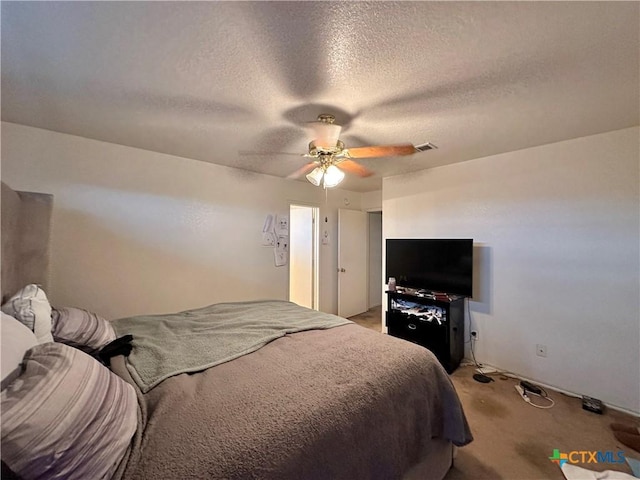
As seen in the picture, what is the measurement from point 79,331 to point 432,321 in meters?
3.03

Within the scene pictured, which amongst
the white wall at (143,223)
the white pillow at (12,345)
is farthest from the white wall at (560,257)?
the white pillow at (12,345)

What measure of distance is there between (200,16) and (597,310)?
3629 millimetres

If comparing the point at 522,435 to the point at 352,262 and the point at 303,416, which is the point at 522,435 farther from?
the point at 352,262

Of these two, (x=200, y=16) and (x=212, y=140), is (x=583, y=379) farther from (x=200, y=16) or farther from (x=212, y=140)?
(x=212, y=140)

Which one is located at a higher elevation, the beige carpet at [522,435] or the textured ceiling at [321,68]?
the textured ceiling at [321,68]

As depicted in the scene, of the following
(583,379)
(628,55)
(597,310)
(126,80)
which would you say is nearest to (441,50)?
(628,55)

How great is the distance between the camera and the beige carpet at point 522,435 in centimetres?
164

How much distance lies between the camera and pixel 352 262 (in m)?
4.89

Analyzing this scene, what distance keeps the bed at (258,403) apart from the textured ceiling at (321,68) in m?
0.83

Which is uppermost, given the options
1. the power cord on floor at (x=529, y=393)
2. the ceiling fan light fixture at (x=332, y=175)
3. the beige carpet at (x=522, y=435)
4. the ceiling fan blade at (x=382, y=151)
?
the ceiling fan blade at (x=382, y=151)

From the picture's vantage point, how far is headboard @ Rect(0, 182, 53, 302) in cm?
145

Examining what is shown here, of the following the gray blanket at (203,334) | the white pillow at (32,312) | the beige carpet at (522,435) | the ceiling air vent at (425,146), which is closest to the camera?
the white pillow at (32,312)

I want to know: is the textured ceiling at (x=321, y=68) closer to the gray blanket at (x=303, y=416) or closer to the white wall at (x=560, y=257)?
the white wall at (x=560, y=257)

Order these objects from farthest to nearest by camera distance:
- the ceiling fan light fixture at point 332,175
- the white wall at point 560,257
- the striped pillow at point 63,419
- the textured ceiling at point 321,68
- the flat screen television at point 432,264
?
1. the flat screen television at point 432,264
2. the white wall at point 560,257
3. the ceiling fan light fixture at point 332,175
4. the textured ceiling at point 321,68
5. the striped pillow at point 63,419
